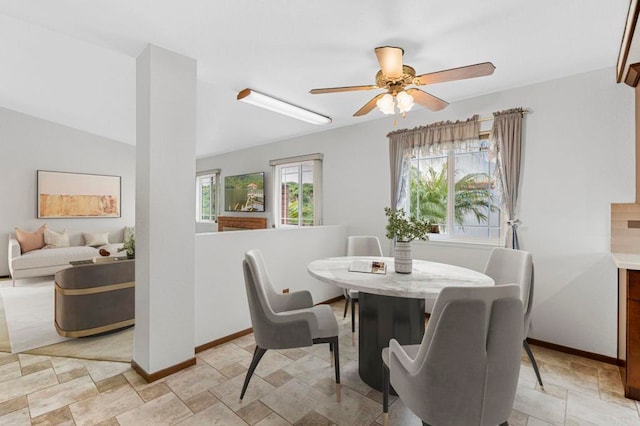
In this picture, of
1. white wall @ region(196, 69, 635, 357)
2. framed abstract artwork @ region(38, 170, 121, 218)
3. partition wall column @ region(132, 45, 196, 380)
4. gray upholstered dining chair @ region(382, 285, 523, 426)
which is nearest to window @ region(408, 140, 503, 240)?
white wall @ region(196, 69, 635, 357)

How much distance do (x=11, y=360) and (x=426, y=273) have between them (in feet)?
11.5

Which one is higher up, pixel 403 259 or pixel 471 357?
pixel 403 259

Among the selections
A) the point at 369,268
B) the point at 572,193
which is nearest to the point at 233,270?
the point at 369,268

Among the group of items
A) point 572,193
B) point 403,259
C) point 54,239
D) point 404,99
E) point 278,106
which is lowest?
point 54,239

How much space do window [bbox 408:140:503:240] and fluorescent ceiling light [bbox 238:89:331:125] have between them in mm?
1335

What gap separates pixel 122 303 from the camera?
3109 millimetres

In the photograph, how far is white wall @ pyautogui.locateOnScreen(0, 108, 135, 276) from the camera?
5297mm

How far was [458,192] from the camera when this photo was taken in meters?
3.54

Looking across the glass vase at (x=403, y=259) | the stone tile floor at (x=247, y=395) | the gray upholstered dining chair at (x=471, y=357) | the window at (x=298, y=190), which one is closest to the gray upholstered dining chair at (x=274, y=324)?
the stone tile floor at (x=247, y=395)

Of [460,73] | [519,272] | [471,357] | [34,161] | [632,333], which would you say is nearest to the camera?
[471,357]

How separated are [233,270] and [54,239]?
4.63m

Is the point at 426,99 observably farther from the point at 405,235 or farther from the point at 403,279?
the point at 403,279

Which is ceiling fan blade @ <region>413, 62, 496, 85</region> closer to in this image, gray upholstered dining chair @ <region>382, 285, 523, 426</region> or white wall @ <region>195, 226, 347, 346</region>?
gray upholstered dining chair @ <region>382, 285, 523, 426</region>

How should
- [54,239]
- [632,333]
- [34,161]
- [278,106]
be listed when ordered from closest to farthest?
[632,333], [278,106], [54,239], [34,161]
